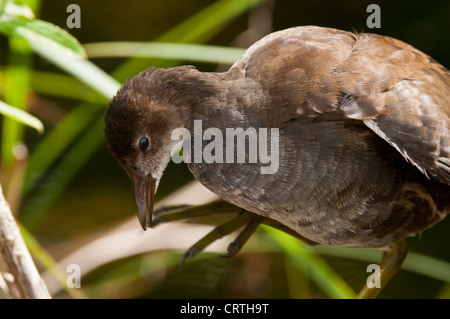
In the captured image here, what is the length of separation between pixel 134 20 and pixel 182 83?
2.52 m

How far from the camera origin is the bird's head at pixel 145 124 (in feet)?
6.98

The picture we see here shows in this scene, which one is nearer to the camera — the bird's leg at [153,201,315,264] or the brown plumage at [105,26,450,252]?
the brown plumage at [105,26,450,252]

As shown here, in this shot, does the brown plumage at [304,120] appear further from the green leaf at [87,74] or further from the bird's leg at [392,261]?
the bird's leg at [392,261]

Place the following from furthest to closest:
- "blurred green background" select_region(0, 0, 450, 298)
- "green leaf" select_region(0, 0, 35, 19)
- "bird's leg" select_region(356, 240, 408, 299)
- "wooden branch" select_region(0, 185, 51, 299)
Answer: "blurred green background" select_region(0, 0, 450, 298)
"bird's leg" select_region(356, 240, 408, 299)
"green leaf" select_region(0, 0, 35, 19)
"wooden branch" select_region(0, 185, 51, 299)

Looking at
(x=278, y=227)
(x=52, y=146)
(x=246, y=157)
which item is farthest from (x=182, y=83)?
(x=52, y=146)

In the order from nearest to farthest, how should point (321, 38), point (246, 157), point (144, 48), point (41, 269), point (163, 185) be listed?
point (246, 157), point (321, 38), point (144, 48), point (41, 269), point (163, 185)

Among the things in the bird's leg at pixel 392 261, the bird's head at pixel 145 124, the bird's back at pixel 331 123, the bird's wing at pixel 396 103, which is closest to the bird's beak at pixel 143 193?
the bird's head at pixel 145 124

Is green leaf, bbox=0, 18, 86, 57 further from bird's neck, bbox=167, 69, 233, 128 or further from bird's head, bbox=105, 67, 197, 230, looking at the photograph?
bird's neck, bbox=167, 69, 233, 128

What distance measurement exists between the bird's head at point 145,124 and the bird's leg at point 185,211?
0.29 m

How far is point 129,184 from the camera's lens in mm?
3975

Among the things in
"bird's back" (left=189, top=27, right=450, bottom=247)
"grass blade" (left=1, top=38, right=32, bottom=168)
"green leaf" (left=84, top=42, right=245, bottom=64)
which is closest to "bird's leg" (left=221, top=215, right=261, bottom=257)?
"bird's back" (left=189, top=27, right=450, bottom=247)

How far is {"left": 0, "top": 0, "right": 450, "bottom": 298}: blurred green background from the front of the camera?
3410 mm
